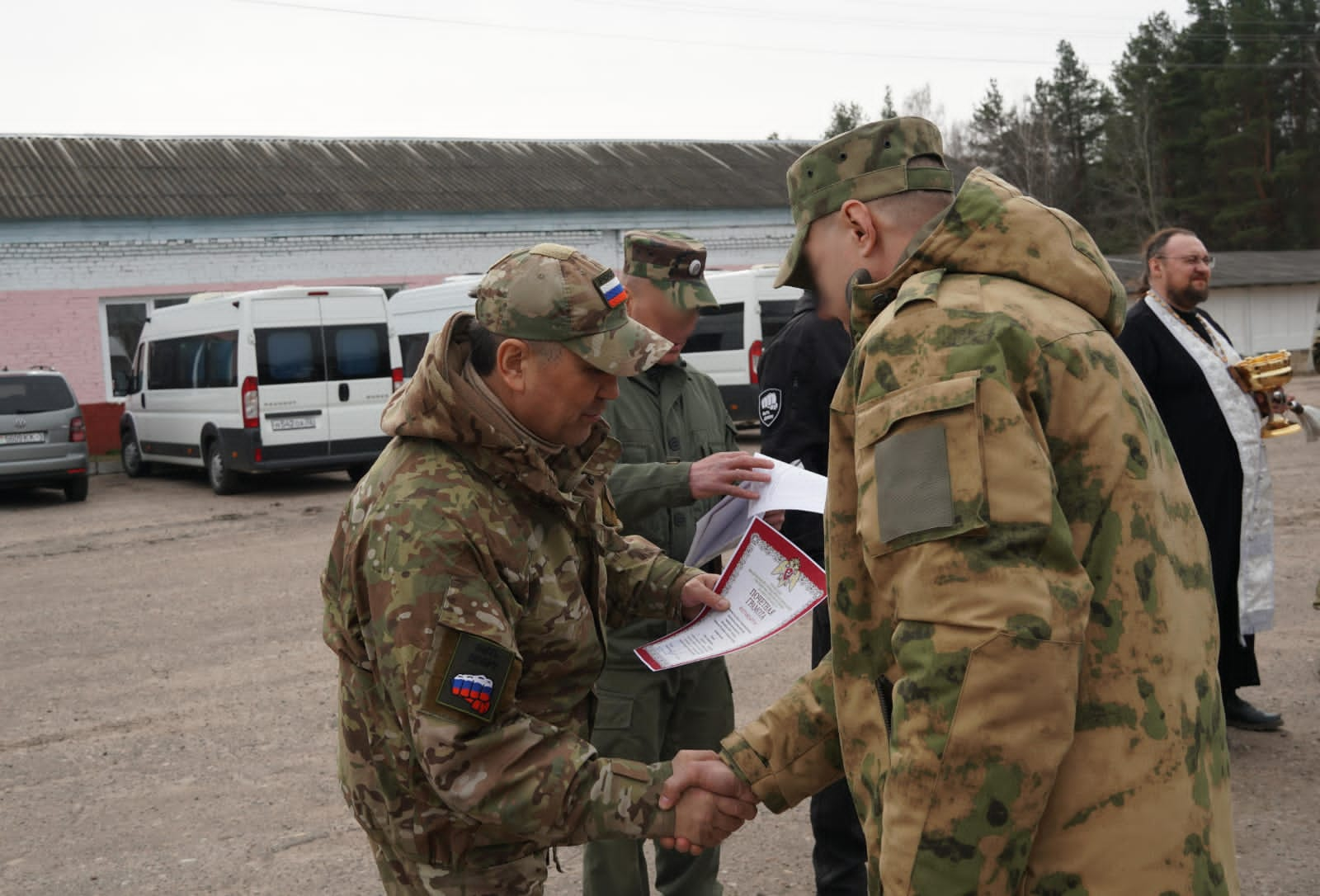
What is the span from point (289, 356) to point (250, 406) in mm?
747

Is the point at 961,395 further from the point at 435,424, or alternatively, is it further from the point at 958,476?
the point at 435,424

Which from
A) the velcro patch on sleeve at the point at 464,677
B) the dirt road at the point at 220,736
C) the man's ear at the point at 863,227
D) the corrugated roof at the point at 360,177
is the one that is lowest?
the dirt road at the point at 220,736

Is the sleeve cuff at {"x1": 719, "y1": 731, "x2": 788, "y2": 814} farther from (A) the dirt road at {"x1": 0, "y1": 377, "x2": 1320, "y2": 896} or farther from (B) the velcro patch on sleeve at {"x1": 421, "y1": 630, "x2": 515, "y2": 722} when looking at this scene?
(A) the dirt road at {"x1": 0, "y1": 377, "x2": 1320, "y2": 896}

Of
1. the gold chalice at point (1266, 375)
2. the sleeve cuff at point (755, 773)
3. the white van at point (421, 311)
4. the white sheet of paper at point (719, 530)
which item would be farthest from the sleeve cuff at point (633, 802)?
the white van at point (421, 311)

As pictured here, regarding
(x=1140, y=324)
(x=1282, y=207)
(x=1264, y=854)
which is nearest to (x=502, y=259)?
(x=1264, y=854)

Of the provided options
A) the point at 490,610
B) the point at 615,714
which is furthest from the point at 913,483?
the point at 615,714

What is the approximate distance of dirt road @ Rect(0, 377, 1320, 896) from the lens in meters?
4.33

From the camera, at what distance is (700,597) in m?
2.86

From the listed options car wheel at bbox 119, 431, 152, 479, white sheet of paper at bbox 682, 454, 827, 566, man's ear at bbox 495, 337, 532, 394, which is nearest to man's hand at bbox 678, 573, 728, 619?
white sheet of paper at bbox 682, 454, 827, 566

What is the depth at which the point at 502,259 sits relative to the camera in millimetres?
2402

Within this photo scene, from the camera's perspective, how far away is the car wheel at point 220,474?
14995 millimetres

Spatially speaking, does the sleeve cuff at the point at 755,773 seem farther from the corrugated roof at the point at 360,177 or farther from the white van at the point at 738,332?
the corrugated roof at the point at 360,177

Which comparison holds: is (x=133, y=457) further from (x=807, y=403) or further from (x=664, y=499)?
(x=664, y=499)

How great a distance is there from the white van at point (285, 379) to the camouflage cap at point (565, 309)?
12227mm
